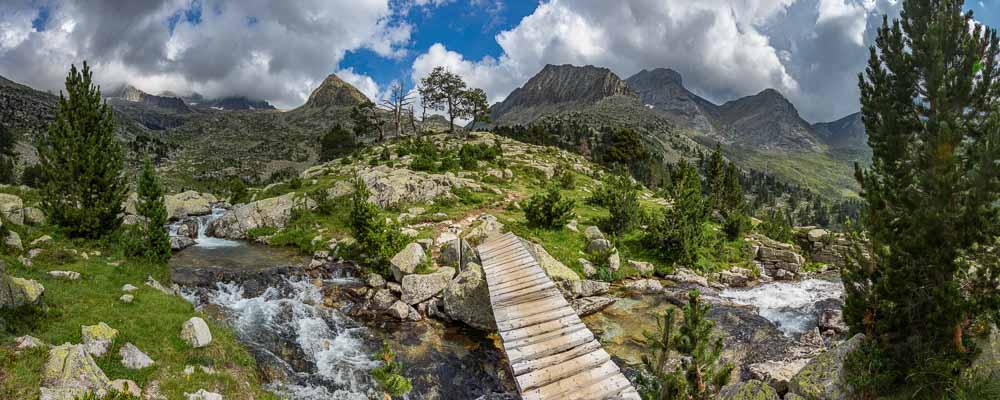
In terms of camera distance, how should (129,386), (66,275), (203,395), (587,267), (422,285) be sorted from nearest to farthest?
(129,386) → (203,395) → (66,275) → (422,285) → (587,267)

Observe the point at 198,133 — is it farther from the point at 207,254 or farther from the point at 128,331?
the point at 128,331

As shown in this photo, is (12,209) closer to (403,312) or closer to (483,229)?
(403,312)

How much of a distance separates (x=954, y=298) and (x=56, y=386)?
15.9m

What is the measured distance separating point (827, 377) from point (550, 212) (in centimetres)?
1645

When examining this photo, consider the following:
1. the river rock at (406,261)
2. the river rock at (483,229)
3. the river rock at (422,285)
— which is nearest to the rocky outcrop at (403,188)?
the river rock at (483,229)

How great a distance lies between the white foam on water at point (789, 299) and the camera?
15859 millimetres

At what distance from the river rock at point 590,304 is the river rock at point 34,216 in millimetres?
24604

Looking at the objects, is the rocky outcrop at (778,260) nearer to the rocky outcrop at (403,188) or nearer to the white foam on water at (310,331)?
the rocky outcrop at (403,188)

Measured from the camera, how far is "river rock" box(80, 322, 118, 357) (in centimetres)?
874

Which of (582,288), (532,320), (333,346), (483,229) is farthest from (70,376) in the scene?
(483,229)

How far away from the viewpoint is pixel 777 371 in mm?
10672

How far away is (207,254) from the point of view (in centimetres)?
2188

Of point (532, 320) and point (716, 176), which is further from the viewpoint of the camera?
point (716, 176)

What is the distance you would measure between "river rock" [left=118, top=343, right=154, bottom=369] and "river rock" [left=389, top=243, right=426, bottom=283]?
29.2ft
